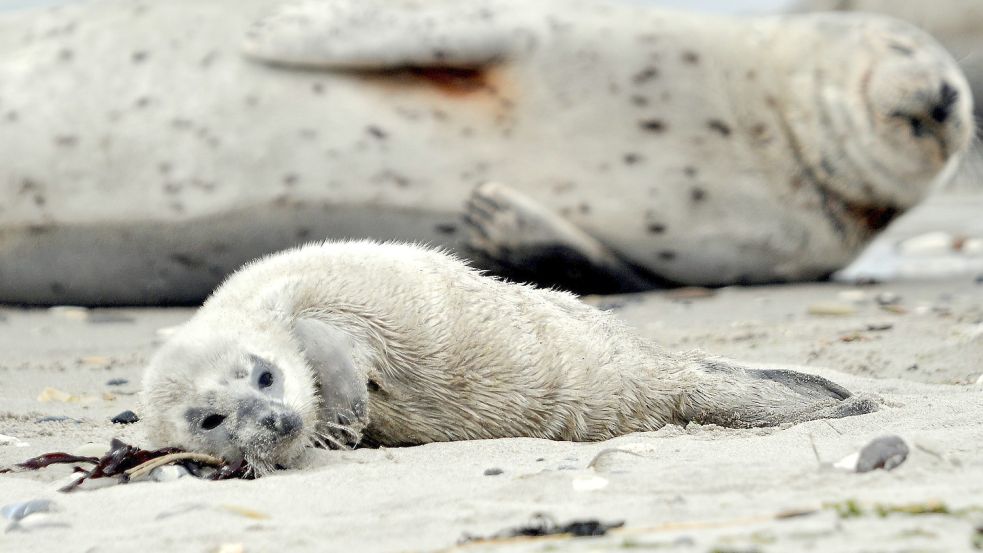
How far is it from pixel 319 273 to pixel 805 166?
3.36 m

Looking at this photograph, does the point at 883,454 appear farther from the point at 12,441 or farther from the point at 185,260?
the point at 185,260

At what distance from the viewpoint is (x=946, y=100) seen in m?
5.59

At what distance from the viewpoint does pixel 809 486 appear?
2.14m

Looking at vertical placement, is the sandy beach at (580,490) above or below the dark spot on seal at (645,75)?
below

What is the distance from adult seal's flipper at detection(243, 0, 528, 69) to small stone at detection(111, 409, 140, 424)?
7.75 feet

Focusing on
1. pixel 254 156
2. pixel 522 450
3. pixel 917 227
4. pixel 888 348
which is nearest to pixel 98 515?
pixel 522 450

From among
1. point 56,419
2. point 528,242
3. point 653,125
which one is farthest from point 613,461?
point 653,125

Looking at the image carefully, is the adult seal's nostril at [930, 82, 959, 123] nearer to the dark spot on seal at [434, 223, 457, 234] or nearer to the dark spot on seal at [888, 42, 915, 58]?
the dark spot on seal at [888, 42, 915, 58]

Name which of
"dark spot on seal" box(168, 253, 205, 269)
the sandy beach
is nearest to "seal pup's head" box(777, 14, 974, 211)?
the sandy beach

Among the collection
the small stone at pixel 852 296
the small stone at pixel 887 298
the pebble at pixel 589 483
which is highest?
the pebble at pixel 589 483

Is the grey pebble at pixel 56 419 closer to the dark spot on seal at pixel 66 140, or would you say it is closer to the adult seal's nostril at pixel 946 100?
the dark spot on seal at pixel 66 140

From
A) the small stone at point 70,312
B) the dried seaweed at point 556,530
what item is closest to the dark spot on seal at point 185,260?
the small stone at point 70,312

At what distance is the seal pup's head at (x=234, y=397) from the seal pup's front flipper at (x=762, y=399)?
872mm

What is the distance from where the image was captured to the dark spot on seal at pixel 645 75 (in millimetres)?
5723
